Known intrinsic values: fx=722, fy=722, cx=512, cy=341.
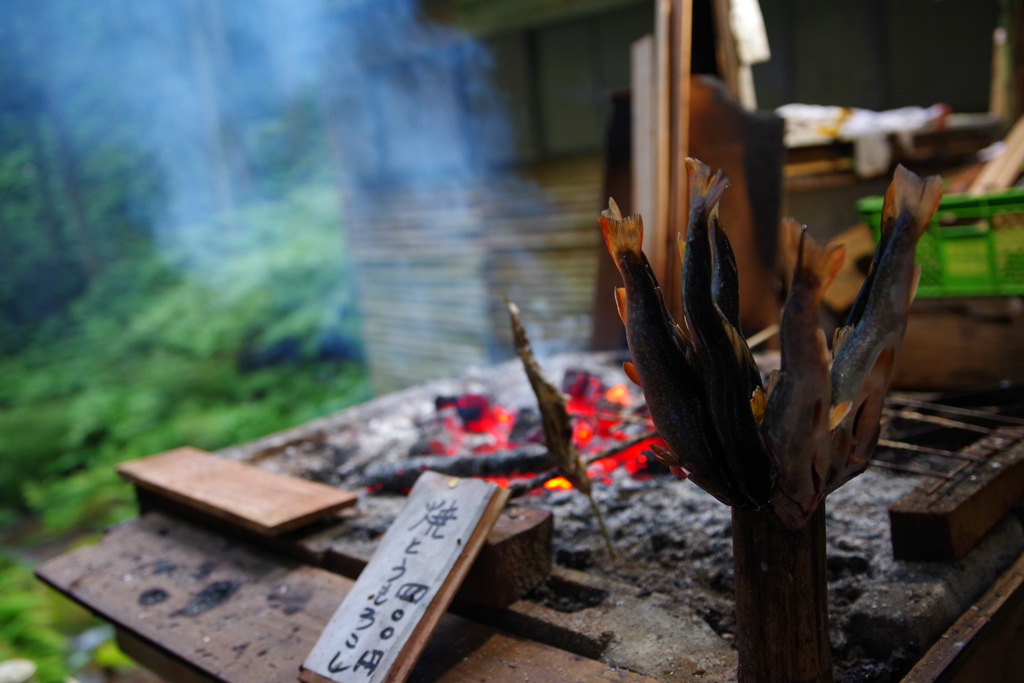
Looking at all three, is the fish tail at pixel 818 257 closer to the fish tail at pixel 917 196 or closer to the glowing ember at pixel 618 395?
the fish tail at pixel 917 196

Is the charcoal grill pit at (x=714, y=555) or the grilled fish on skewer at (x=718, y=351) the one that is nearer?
the grilled fish on skewer at (x=718, y=351)

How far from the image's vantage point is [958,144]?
609 cm

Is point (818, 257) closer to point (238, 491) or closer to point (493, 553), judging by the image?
point (493, 553)

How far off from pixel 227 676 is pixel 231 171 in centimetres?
1971

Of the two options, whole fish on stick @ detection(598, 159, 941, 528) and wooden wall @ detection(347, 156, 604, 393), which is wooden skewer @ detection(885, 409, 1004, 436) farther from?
wooden wall @ detection(347, 156, 604, 393)

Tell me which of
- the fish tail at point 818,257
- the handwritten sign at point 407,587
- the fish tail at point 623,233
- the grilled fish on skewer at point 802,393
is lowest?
the handwritten sign at point 407,587

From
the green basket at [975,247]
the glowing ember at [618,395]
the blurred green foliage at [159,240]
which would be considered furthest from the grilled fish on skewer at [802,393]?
the blurred green foliage at [159,240]

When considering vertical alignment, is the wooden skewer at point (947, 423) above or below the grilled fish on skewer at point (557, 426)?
below

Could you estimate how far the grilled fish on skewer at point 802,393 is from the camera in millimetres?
1493

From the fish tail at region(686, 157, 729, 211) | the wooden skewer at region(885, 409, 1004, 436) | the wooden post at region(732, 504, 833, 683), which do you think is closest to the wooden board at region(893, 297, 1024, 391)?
the wooden skewer at region(885, 409, 1004, 436)

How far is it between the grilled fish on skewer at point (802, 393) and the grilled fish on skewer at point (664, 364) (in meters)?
0.14

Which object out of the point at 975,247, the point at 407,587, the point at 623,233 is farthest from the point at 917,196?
the point at 975,247

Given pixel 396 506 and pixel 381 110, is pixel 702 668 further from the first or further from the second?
pixel 381 110

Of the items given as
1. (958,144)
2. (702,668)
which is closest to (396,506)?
(702,668)
